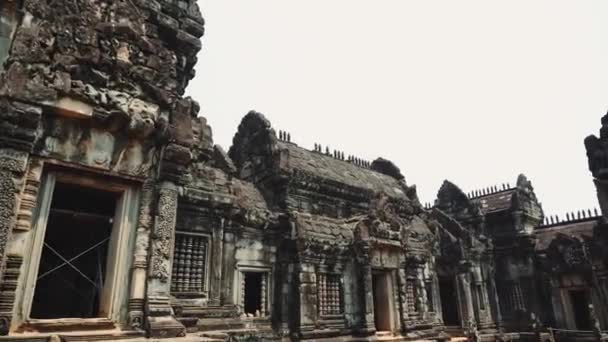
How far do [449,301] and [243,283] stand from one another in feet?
43.4

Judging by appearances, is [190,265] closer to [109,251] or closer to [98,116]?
[109,251]

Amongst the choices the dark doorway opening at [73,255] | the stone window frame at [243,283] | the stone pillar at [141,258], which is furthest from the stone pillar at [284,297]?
the stone pillar at [141,258]

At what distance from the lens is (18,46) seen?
5.29 m

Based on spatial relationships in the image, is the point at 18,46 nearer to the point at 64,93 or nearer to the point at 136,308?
the point at 64,93

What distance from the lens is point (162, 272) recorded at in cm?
605

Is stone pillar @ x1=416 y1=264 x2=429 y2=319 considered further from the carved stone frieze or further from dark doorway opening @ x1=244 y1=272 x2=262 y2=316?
the carved stone frieze

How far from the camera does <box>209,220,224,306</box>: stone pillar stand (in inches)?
400

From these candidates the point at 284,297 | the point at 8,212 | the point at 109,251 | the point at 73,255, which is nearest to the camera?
the point at 8,212

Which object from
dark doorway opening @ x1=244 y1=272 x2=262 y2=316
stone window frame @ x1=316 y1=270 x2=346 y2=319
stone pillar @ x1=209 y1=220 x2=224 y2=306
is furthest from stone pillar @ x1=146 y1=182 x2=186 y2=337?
stone window frame @ x1=316 y1=270 x2=346 y2=319

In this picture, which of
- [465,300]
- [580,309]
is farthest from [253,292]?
[580,309]

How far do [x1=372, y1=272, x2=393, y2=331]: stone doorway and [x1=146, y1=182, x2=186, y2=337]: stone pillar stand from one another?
33.1 ft

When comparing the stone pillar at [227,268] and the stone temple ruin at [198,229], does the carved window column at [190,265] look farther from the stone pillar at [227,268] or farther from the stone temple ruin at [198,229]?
the stone pillar at [227,268]

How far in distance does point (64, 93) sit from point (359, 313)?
11216 mm

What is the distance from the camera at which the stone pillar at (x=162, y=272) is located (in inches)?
224
